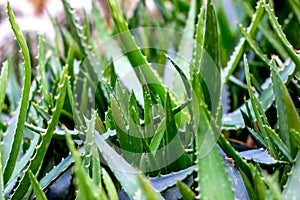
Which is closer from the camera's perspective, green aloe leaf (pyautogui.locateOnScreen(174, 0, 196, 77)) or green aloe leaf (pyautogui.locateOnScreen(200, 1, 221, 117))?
green aloe leaf (pyautogui.locateOnScreen(200, 1, 221, 117))

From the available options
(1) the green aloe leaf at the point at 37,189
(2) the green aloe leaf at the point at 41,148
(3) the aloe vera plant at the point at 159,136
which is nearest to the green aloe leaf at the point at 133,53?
(3) the aloe vera plant at the point at 159,136

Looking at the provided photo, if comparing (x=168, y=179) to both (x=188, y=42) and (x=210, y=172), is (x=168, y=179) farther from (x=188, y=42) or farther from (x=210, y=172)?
(x=188, y=42)

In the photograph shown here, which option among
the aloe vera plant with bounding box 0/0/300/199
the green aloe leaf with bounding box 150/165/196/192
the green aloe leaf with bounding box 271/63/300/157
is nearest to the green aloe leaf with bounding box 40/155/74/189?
the aloe vera plant with bounding box 0/0/300/199

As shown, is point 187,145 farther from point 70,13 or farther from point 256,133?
point 70,13

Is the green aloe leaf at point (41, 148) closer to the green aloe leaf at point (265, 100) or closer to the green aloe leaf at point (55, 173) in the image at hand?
the green aloe leaf at point (55, 173)

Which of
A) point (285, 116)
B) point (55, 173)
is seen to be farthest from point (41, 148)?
point (285, 116)

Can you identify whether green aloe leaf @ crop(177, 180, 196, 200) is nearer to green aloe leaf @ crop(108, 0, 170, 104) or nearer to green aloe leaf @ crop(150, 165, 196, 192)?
green aloe leaf @ crop(150, 165, 196, 192)

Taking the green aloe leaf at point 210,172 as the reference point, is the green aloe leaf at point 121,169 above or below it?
above

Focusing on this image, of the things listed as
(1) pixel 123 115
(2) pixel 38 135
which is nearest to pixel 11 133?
(2) pixel 38 135

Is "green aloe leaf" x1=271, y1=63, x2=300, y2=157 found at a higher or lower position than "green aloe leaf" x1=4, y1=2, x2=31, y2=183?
lower

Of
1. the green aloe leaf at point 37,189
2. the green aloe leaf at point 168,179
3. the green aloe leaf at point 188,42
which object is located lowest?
the green aloe leaf at point 168,179
